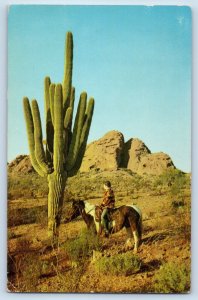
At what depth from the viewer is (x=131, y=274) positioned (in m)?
4.91

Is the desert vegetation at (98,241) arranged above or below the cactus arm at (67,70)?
below

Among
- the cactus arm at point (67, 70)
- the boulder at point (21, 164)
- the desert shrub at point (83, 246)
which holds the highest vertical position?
the cactus arm at point (67, 70)

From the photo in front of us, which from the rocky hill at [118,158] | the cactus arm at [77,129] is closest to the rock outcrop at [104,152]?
the rocky hill at [118,158]

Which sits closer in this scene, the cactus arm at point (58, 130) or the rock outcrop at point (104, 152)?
the cactus arm at point (58, 130)

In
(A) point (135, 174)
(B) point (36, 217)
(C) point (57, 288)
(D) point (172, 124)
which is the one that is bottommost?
(C) point (57, 288)

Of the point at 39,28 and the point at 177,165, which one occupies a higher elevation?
the point at 39,28

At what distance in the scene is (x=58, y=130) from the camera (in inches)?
192

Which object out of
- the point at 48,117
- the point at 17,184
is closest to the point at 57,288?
the point at 17,184

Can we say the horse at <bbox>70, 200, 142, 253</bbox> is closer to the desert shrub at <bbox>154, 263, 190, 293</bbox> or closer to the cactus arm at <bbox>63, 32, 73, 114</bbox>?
the desert shrub at <bbox>154, 263, 190, 293</bbox>

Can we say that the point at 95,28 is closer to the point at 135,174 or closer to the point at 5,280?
the point at 135,174

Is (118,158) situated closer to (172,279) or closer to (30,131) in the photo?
(30,131)

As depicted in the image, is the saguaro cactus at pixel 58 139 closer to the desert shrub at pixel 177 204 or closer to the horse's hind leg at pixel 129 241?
the horse's hind leg at pixel 129 241

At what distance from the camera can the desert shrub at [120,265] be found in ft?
16.0

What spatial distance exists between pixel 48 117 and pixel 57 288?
58.7 inches
